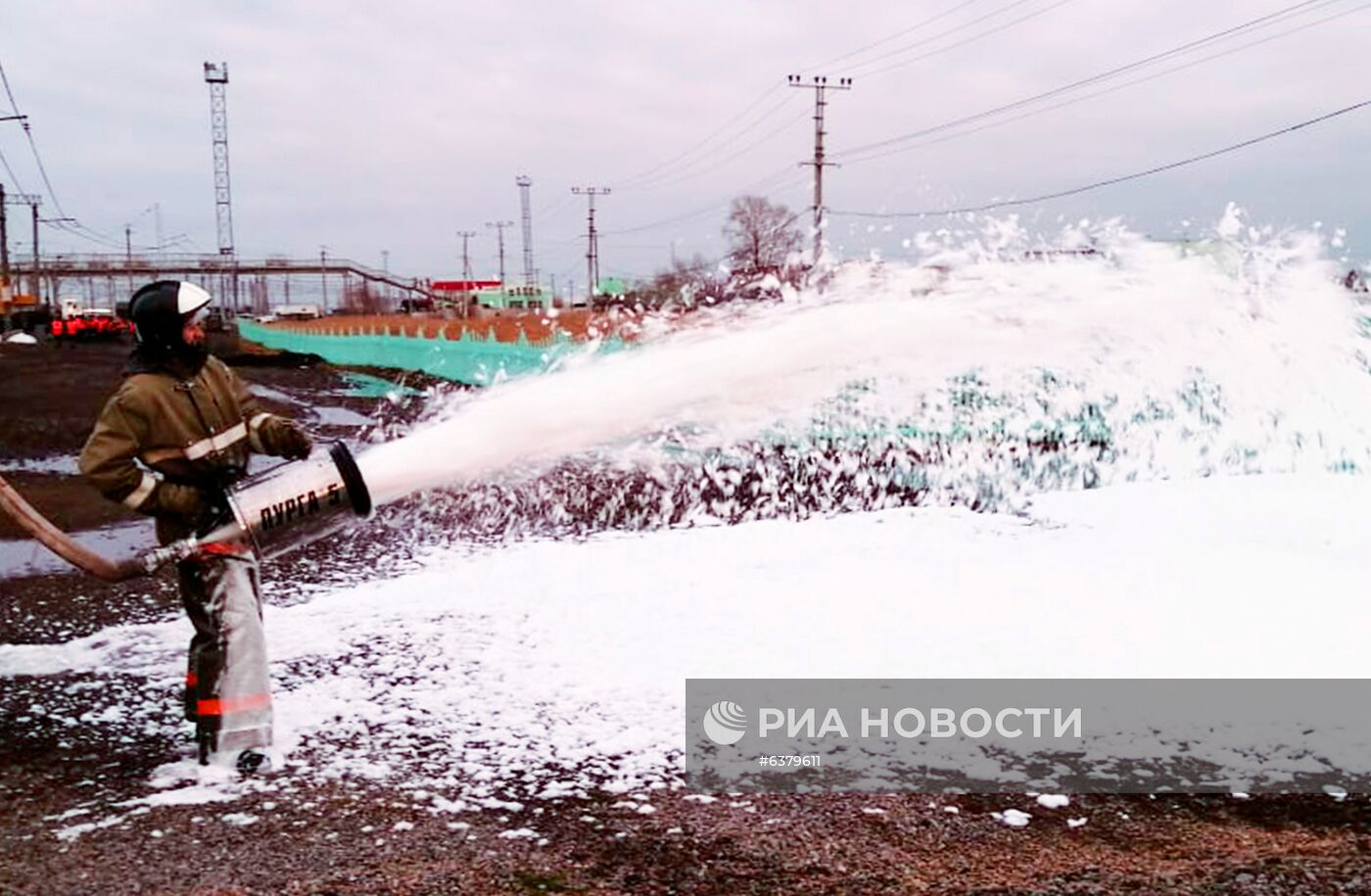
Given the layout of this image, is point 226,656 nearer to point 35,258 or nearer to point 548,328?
point 548,328

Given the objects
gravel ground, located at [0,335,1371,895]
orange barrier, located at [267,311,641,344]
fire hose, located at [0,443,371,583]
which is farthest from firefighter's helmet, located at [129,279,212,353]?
orange barrier, located at [267,311,641,344]

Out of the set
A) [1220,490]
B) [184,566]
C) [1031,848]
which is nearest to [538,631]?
[184,566]

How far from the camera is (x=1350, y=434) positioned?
785 centimetres

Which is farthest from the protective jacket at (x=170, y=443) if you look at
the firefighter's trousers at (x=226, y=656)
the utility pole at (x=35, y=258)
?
the utility pole at (x=35, y=258)

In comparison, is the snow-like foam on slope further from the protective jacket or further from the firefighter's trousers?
the protective jacket

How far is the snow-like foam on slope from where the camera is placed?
453 centimetres

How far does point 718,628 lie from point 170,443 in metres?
2.92

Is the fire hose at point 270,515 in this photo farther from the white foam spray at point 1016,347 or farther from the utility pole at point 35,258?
the utility pole at point 35,258

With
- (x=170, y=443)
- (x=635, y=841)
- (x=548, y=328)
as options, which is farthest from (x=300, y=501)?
(x=548, y=328)

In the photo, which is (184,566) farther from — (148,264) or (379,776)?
(148,264)

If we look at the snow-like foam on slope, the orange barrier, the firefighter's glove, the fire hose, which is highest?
the orange barrier

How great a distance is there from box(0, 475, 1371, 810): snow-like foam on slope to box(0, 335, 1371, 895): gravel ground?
0.90 feet

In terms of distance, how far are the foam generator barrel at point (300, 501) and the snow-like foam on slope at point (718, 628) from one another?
2.85 feet

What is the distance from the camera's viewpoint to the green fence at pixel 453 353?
60.8 ft
